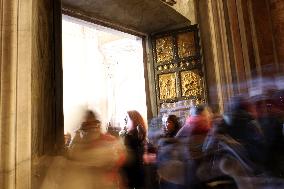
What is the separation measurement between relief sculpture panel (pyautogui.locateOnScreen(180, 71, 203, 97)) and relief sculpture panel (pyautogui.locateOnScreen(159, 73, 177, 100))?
0.58 feet

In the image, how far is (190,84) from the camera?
562 cm

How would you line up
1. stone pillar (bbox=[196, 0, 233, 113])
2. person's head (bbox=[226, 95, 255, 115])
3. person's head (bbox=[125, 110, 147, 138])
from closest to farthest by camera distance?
person's head (bbox=[226, 95, 255, 115])
person's head (bbox=[125, 110, 147, 138])
stone pillar (bbox=[196, 0, 233, 113])

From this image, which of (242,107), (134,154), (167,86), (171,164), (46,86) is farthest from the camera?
(167,86)

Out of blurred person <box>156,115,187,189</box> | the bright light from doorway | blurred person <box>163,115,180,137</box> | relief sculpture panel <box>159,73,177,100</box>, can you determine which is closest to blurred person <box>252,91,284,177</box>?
blurred person <box>156,115,187,189</box>

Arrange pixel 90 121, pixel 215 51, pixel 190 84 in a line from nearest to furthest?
pixel 90 121, pixel 215 51, pixel 190 84

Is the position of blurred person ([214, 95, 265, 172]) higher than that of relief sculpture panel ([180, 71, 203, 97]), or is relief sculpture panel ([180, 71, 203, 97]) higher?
relief sculpture panel ([180, 71, 203, 97])

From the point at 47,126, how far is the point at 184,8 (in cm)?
388

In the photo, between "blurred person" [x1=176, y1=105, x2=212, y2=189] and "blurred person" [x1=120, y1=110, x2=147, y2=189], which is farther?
"blurred person" [x1=120, y1=110, x2=147, y2=189]

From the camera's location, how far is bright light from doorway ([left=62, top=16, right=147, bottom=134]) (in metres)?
11.1

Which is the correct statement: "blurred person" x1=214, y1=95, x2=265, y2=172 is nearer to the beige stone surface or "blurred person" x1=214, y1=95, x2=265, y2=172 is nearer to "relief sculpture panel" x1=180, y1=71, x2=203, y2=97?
"relief sculpture panel" x1=180, y1=71, x2=203, y2=97

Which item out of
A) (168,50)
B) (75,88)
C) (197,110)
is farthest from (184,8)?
(75,88)

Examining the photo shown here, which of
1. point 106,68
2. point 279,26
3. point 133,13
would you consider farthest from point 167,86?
point 106,68

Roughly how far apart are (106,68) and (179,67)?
7345 millimetres

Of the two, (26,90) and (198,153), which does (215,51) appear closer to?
(198,153)
